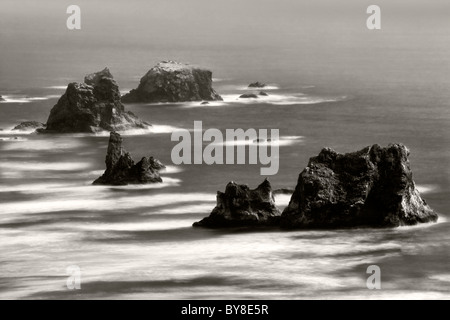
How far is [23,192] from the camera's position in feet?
436

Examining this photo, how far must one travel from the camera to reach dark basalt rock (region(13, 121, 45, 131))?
580ft

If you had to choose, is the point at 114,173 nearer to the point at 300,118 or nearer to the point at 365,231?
the point at 365,231

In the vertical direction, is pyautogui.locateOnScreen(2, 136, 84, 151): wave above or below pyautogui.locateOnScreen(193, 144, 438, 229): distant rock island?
above

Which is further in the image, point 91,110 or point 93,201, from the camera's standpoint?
point 91,110

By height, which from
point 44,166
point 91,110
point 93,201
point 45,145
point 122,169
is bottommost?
point 93,201

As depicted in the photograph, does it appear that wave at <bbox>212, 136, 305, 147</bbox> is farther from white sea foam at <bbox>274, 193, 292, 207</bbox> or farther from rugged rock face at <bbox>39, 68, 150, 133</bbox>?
white sea foam at <bbox>274, 193, 292, 207</bbox>

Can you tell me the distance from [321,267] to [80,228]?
74.9ft

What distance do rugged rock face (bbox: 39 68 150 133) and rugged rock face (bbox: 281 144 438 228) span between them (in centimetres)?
6818

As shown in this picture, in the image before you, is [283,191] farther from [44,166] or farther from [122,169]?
[44,166]

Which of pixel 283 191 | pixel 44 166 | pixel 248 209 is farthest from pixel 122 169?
pixel 248 209

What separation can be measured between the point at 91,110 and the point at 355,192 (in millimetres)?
71802

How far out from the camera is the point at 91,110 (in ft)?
575

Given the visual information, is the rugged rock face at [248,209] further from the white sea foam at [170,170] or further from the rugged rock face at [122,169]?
the white sea foam at [170,170]

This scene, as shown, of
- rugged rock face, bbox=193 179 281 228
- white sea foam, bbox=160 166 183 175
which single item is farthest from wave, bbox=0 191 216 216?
rugged rock face, bbox=193 179 281 228
